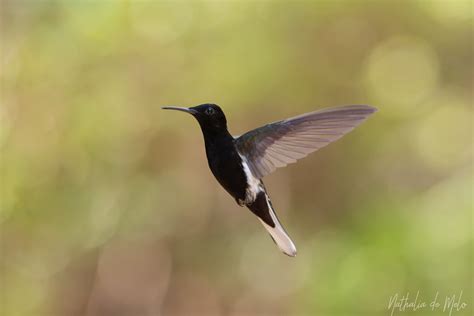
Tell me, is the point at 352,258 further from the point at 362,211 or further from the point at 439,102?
the point at 439,102

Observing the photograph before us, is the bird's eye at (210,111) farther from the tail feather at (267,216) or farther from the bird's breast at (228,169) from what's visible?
the tail feather at (267,216)

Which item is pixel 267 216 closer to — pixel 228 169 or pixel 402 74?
pixel 228 169

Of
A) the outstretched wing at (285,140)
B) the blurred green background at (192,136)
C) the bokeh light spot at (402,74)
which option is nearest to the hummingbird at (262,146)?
the outstretched wing at (285,140)

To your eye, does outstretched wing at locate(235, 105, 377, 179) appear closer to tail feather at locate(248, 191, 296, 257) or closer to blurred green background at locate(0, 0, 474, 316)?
tail feather at locate(248, 191, 296, 257)

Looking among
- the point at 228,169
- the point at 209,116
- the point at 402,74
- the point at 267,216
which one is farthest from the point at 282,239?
the point at 402,74

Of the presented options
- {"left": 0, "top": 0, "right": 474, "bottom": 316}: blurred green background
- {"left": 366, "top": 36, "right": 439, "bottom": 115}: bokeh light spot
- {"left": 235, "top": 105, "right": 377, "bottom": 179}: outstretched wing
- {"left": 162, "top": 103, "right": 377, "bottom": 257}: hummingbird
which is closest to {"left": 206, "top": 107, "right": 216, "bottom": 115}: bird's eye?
{"left": 162, "top": 103, "right": 377, "bottom": 257}: hummingbird

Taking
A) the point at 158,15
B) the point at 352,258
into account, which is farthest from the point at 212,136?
the point at 158,15
